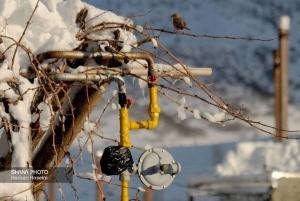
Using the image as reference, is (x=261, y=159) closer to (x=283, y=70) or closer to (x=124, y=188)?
(x=283, y=70)

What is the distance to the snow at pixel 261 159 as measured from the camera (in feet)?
41.4

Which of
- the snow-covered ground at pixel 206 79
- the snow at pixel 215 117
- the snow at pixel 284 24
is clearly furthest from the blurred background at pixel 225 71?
the snow at pixel 215 117

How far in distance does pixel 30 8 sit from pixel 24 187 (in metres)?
1.05

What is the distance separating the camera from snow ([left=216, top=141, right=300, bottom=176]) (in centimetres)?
1262

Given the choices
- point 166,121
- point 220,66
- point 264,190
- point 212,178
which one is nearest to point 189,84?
point 264,190

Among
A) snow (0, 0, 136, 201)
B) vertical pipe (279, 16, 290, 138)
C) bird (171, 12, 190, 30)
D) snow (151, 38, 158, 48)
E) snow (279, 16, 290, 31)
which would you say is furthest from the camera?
snow (279, 16, 290, 31)

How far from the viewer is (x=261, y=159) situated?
13.1 metres

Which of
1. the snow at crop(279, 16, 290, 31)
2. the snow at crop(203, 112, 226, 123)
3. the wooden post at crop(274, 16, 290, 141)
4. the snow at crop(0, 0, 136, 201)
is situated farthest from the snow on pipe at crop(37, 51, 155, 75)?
the snow at crop(279, 16, 290, 31)

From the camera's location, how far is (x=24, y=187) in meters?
5.14

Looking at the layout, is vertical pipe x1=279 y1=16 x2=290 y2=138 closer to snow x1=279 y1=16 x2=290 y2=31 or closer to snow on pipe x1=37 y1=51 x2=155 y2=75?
snow x1=279 y1=16 x2=290 y2=31

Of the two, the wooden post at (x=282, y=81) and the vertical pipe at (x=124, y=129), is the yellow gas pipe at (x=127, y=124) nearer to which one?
the vertical pipe at (x=124, y=129)

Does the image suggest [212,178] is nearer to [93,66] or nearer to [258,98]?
[93,66]

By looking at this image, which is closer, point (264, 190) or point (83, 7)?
point (83, 7)

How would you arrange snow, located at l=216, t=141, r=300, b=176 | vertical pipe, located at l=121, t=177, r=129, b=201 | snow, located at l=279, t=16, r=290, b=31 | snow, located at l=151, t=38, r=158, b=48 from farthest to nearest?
snow, located at l=279, t=16, r=290, b=31
snow, located at l=216, t=141, r=300, b=176
snow, located at l=151, t=38, r=158, b=48
vertical pipe, located at l=121, t=177, r=129, b=201
